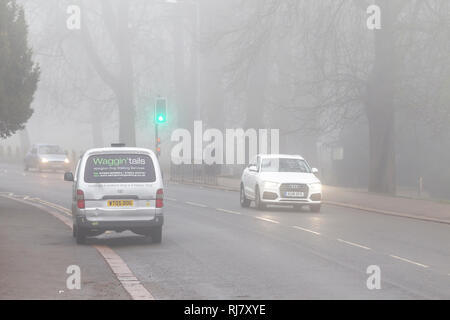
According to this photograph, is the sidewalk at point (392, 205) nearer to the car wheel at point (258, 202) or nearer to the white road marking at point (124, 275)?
the car wheel at point (258, 202)

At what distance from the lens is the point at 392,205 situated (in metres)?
28.3

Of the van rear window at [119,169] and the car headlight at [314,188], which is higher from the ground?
the van rear window at [119,169]

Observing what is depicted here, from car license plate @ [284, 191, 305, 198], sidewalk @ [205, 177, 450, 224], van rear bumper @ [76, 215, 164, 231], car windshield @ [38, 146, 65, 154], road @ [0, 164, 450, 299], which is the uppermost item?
car windshield @ [38, 146, 65, 154]

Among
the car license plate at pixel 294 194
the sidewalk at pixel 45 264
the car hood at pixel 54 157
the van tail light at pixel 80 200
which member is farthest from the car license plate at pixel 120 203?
the car hood at pixel 54 157

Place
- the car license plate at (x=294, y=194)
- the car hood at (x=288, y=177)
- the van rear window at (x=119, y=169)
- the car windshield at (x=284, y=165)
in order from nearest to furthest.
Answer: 1. the van rear window at (x=119, y=169)
2. the car license plate at (x=294, y=194)
3. the car hood at (x=288, y=177)
4. the car windshield at (x=284, y=165)

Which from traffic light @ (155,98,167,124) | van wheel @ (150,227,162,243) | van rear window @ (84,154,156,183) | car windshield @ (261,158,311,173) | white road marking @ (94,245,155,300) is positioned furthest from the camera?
traffic light @ (155,98,167,124)

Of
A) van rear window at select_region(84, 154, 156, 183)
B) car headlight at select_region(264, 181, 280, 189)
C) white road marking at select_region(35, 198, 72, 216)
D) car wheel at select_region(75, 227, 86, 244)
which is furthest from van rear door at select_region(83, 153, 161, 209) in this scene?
car headlight at select_region(264, 181, 280, 189)

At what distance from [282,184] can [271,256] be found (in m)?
10.8

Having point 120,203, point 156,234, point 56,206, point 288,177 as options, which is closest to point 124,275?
point 120,203

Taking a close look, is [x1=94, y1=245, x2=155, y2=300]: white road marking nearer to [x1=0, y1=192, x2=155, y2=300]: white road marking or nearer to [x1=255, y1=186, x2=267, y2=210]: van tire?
[x1=0, y1=192, x2=155, y2=300]: white road marking

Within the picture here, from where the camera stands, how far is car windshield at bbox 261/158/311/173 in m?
27.2

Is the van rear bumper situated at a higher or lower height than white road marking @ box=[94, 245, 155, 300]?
higher

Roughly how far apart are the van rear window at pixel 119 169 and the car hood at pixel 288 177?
9591 mm

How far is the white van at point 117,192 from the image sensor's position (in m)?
16.4
